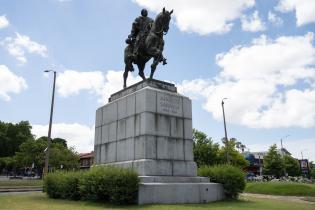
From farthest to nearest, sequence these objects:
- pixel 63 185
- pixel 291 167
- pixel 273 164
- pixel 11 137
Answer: pixel 291 167, pixel 11 137, pixel 273 164, pixel 63 185

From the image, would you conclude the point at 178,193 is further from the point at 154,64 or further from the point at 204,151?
the point at 204,151

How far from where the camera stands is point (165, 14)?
650 inches

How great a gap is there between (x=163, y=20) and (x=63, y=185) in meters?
8.90

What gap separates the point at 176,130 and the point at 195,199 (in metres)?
3.28

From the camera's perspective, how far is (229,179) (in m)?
15.2

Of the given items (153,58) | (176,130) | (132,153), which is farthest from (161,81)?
(132,153)

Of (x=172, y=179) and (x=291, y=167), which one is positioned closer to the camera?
(x=172, y=179)

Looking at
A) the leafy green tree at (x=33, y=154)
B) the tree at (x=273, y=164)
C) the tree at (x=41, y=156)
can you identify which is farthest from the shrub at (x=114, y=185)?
the tree at (x=273, y=164)

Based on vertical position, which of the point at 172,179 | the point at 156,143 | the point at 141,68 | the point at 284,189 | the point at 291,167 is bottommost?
the point at 284,189

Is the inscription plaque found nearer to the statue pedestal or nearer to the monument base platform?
the statue pedestal

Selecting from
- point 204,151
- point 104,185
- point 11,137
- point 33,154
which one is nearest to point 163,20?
point 104,185

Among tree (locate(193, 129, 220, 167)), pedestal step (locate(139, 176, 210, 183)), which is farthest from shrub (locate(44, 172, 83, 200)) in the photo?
tree (locate(193, 129, 220, 167))

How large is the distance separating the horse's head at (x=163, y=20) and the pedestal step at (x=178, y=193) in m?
7.64

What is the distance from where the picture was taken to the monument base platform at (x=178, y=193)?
12438 mm
